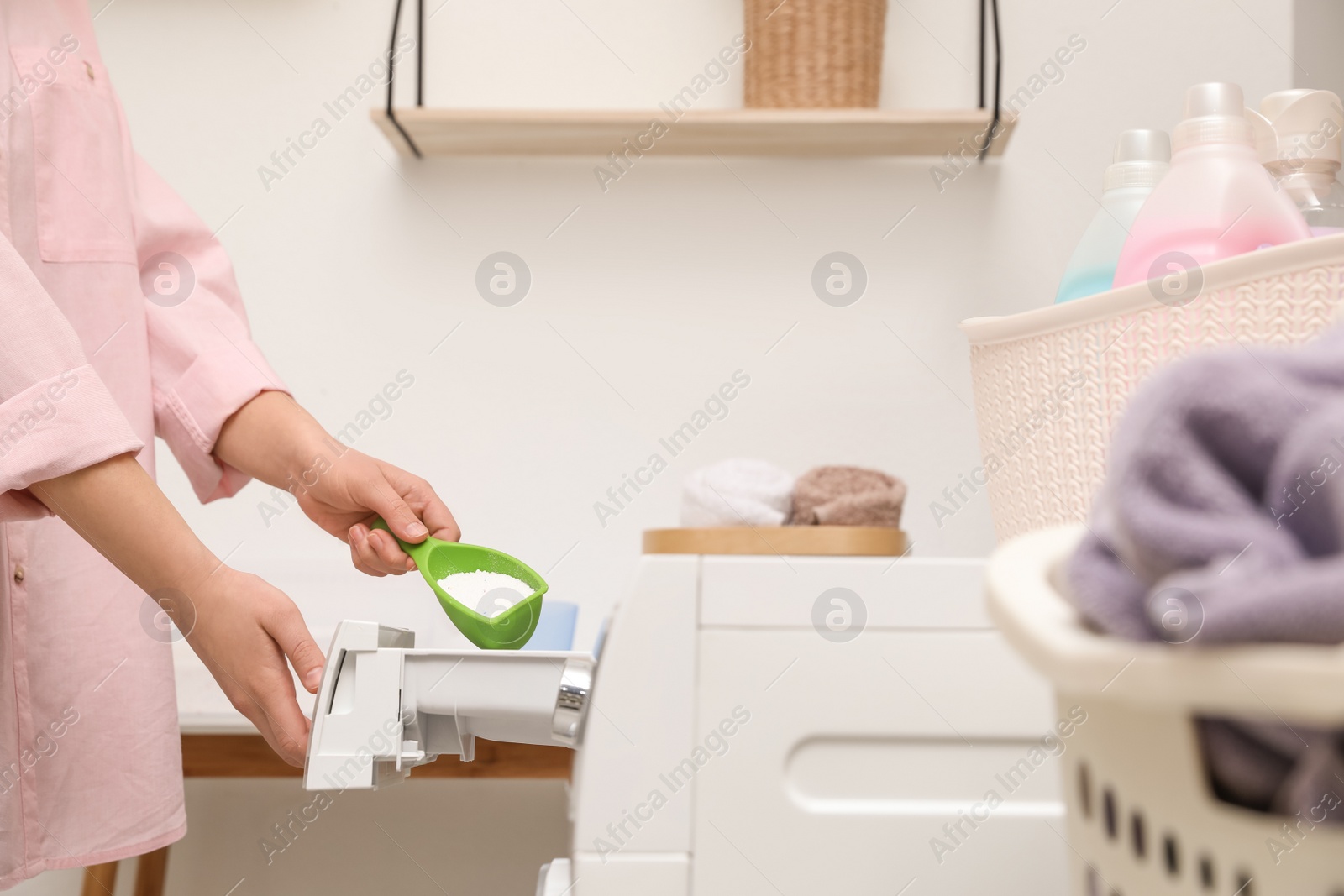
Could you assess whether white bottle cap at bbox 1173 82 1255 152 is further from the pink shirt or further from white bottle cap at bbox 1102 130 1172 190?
the pink shirt

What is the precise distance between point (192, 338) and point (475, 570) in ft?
1.15

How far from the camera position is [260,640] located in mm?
642

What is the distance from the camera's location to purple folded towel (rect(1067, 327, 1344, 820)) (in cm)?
18

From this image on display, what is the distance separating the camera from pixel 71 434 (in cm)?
61

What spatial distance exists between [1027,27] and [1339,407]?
136 cm

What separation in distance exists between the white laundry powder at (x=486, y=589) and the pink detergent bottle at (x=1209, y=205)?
1.47ft

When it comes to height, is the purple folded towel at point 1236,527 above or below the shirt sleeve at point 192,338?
below

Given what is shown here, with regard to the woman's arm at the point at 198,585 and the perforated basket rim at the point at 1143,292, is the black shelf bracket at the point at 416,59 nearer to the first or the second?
the woman's arm at the point at 198,585

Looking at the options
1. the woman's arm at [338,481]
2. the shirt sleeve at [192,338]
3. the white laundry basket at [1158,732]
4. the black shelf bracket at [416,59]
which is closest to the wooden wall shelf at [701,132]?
the black shelf bracket at [416,59]

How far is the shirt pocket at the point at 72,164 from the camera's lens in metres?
0.83

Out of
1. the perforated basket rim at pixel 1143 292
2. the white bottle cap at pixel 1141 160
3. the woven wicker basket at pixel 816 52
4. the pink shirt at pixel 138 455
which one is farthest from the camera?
the woven wicker basket at pixel 816 52

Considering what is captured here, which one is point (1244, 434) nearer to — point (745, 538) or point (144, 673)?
point (745, 538)

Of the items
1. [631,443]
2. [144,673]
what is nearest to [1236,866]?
[144,673]

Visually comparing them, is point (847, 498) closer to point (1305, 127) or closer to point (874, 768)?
point (874, 768)
